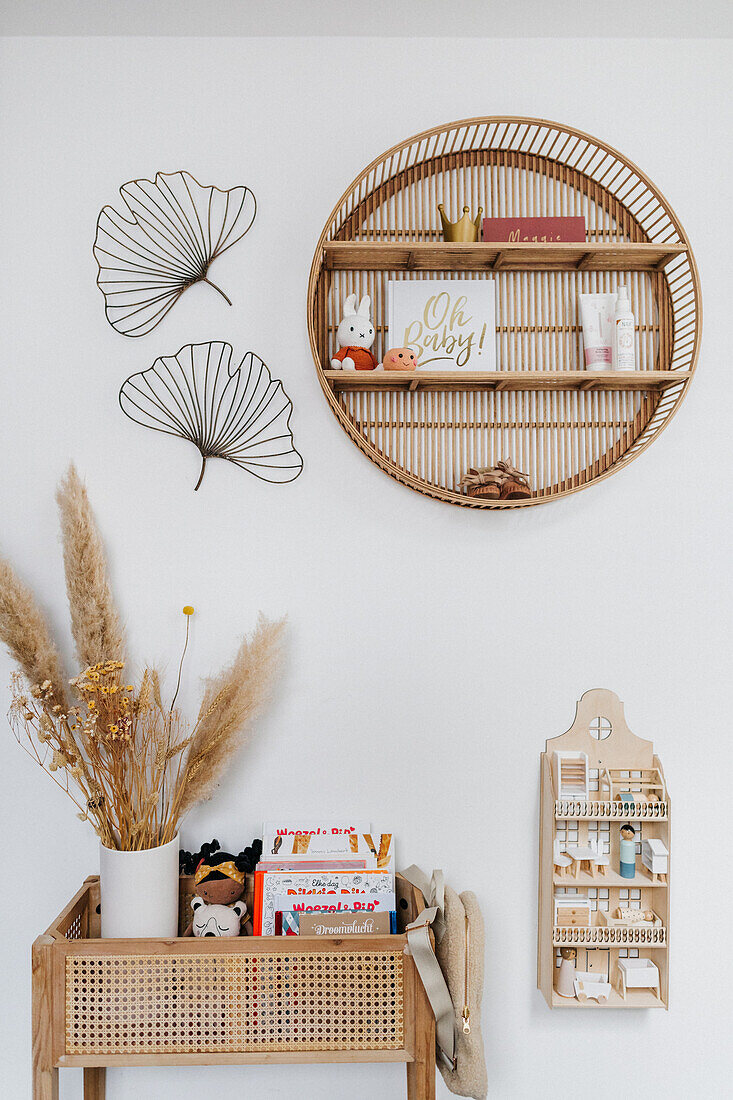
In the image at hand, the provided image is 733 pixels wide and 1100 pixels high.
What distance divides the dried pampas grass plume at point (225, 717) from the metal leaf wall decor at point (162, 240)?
0.72m

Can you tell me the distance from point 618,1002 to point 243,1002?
29.5 inches

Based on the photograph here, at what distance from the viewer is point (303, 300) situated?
1615 mm

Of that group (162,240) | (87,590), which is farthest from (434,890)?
(162,240)

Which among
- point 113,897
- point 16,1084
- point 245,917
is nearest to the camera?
point 113,897

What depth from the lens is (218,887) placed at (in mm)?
1466

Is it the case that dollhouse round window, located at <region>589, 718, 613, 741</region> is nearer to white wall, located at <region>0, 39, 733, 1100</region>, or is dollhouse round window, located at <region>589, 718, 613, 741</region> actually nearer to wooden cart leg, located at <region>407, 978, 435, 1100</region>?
white wall, located at <region>0, 39, 733, 1100</region>

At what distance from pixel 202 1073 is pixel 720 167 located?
7.06 feet

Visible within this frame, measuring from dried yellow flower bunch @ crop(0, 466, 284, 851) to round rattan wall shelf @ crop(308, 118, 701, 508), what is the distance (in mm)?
515

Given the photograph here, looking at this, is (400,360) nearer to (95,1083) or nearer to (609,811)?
(609,811)

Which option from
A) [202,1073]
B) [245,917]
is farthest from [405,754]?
[202,1073]

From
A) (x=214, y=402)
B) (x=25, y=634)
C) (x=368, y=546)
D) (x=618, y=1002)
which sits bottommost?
(x=618, y=1002)

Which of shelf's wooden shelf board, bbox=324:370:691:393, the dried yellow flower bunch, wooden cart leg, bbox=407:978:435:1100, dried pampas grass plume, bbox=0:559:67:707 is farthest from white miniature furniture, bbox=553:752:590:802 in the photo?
dried pampas grass plume, bbox=0:559:67:707

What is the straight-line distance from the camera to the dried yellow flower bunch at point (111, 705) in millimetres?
1396

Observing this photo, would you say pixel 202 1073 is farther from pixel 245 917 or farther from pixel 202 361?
pixel 202 361
